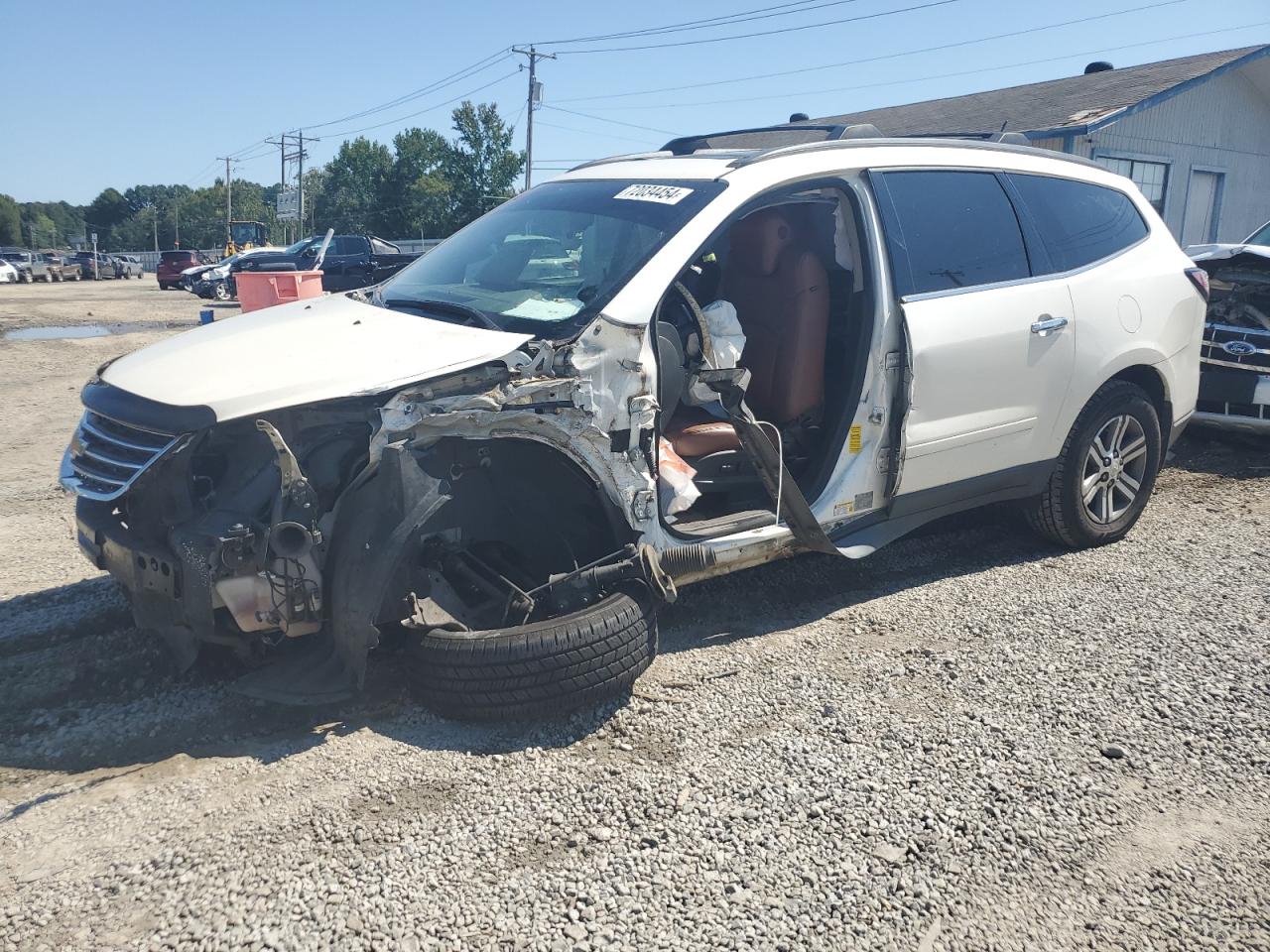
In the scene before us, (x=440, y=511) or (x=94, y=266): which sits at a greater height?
(x=94, y=266)

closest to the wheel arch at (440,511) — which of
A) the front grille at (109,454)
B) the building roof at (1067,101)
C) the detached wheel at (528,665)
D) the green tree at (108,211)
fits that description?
the detached wheel at (528,665)

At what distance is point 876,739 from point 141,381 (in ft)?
9.33

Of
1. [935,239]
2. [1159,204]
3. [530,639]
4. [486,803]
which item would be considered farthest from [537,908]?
[1159,204]

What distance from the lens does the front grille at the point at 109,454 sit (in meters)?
3.20

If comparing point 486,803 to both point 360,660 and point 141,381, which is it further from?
point 141,381

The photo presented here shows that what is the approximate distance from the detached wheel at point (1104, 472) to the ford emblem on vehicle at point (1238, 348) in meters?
2.29

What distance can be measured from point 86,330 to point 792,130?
17.1 meters

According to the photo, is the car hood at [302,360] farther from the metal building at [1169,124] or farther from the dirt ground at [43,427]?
the metal building at [1169,124]

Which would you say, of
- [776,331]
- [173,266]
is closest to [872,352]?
[776,331]

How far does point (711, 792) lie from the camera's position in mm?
3086

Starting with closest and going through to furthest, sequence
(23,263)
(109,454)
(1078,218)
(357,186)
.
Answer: (109,454) < (1078,218) < (23,263) < (357,186)

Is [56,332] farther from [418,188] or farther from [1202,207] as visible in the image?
[418,188]

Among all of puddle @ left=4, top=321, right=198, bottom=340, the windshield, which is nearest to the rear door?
the windshield

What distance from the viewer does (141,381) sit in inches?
135
